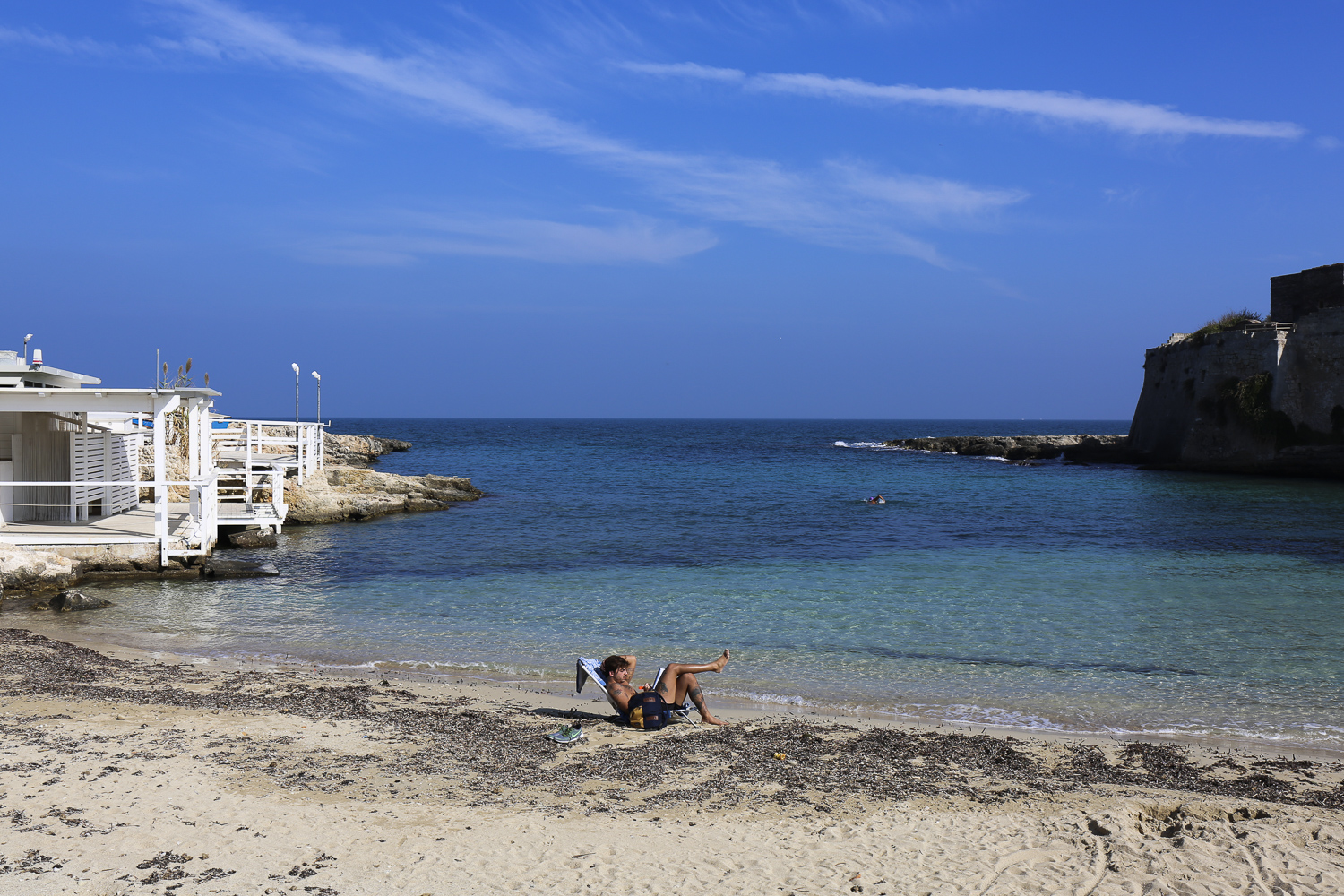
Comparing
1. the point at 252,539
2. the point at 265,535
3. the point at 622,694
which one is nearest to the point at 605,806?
the point at 622,694

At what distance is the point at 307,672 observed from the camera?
9672 mm

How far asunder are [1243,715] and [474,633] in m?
8.77

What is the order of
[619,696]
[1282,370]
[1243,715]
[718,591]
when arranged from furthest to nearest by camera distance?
[1282,370]
[718,591]
[1243,715]
[619,696]

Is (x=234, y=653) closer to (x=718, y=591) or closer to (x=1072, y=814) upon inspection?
(x=718, y=591)

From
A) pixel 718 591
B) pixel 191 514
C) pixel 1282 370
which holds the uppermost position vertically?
pixel 1282 370

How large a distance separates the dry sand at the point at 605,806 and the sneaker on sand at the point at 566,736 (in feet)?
0.32

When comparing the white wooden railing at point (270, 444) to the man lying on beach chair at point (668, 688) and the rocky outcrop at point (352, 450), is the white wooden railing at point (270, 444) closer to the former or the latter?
the man lying on beach chair at point (668, 688)

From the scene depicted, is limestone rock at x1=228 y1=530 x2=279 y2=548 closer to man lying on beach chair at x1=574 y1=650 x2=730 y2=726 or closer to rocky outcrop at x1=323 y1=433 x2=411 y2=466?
man lying on beach chair at x1=574 y1=650 x2=730 y2=726

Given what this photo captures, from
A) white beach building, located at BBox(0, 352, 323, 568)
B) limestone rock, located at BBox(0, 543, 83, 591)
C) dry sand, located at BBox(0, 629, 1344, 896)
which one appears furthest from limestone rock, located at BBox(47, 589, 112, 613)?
dry sand, located at BBox(0, 629, 1344, 896)

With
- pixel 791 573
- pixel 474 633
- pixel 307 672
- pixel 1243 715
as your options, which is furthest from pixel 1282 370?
pixel 307 672

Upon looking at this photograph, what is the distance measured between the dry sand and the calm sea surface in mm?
1923

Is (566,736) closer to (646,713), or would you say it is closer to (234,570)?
(646,713)

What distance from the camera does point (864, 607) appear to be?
1390 centimetres

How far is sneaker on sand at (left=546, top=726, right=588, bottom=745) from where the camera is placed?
283 inches
